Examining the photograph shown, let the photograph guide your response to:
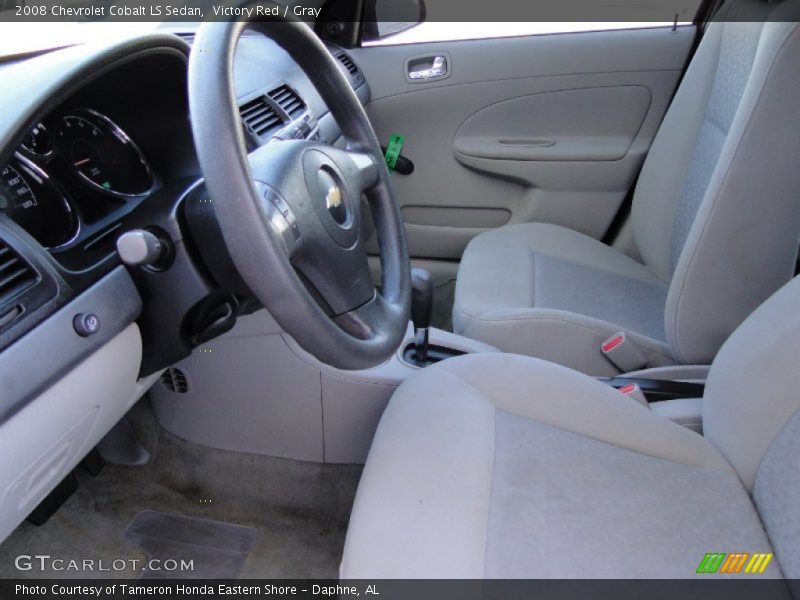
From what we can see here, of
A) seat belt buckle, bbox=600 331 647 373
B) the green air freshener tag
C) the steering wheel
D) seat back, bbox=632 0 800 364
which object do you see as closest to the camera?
the steering wheel

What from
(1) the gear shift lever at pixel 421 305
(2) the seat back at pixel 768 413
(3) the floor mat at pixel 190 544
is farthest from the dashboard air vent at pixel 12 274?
(2) the seat back at pixel 768 413

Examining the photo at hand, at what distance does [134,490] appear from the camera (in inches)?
59.3

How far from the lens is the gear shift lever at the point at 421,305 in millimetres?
1196

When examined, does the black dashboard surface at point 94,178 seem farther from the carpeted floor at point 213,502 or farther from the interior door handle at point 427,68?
the interior door handle at point 427,68

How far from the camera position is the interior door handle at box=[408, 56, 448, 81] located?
6.77 ft

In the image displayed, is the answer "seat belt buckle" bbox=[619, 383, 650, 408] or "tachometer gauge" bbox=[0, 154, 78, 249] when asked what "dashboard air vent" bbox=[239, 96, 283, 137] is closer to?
"tachometer gauge" bbox=[0, 154, 78, 249]

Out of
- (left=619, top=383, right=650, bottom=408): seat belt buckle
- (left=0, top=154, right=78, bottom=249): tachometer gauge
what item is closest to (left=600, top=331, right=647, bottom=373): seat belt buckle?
(left=619, top=383, right=650, bottom=408): seat belt buckle

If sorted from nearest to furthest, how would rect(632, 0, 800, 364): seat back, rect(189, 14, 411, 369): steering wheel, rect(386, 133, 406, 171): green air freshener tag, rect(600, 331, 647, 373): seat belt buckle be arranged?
rect(189, 14, 411, 369): steering wheel < rect(632, 0, 800, 364): seat back < rect(600, 331, 647, 373): seat belt buckle < rect(386, 133, 406, 171): green air freshener tag

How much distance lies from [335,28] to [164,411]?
1152 millimetres

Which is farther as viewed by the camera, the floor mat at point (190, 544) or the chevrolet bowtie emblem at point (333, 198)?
the floor mat at point (190, 544)

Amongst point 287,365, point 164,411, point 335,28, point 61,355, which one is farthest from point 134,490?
point 335,28

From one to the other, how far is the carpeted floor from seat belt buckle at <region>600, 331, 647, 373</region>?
0.54 meters

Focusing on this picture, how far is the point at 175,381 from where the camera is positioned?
1431 mm

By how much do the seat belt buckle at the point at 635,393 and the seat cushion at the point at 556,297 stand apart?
18cm
